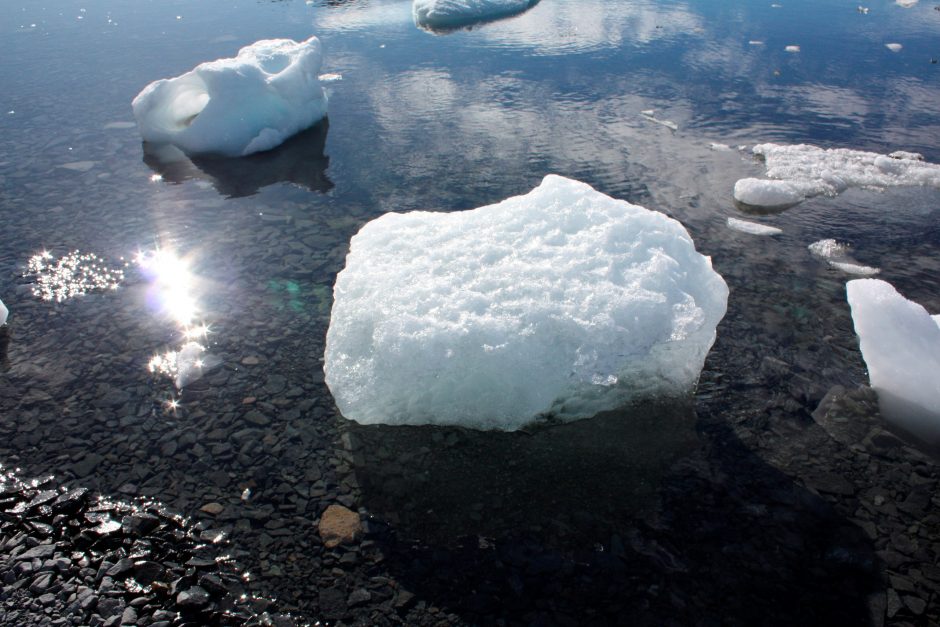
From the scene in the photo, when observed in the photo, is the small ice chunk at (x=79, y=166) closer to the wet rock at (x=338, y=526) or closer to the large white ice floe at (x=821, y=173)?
the wet rock at (x=338, y=526)

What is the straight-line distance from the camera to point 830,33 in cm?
1397

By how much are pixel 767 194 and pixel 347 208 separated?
14.9 feet

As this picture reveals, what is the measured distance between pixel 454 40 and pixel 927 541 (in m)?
13.0

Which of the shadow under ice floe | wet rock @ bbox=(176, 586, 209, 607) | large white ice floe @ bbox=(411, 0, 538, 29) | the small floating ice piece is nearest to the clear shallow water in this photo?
the shadow under ice floe

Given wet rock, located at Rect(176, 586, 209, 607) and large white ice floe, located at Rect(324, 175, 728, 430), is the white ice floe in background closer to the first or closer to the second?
large white ice floe, located at Rect(324, 175, 728, 430)

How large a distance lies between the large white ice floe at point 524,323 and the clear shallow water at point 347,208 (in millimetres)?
295

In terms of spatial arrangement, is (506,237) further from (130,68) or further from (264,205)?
(130,68)

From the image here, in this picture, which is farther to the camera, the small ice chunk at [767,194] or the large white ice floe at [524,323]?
the small ice chunk at [767,194]

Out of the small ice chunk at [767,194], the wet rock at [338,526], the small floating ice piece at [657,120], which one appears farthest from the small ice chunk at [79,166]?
the small ice chunk at [767,194]

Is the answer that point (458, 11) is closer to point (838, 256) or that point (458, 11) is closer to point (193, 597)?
point (838, 256)

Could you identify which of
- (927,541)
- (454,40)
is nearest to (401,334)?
(927,541)

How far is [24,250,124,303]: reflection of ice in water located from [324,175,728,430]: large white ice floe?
2.63m

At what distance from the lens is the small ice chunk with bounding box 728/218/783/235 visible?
20.0 feet

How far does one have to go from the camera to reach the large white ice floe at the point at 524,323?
3686 mm
